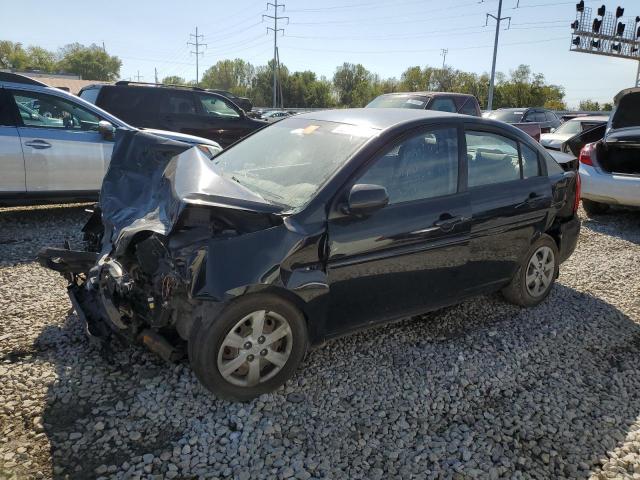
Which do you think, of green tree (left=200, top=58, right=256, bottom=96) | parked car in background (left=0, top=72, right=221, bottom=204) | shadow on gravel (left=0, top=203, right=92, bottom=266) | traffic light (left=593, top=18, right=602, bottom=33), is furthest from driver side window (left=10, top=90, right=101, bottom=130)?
green tree (left=200, top=58, right=256, bottom=96)

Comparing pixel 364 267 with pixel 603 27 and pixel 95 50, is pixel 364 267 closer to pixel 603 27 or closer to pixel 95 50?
pixel 603 27

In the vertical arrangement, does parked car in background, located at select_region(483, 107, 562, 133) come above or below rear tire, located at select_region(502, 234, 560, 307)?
above

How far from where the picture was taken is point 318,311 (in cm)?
300

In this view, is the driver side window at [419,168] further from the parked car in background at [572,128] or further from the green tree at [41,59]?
the green tree at [41,59]

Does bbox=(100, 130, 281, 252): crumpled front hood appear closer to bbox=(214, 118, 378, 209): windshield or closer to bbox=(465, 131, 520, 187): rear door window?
bbox=(214, 118, 378, 209): windshield

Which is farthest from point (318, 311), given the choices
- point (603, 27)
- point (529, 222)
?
point (603, 27)

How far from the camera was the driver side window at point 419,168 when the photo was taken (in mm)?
3260

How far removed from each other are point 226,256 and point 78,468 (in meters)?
1.22

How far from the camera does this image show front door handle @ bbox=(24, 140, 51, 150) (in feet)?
19.9

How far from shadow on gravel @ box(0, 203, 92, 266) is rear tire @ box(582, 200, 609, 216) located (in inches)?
298

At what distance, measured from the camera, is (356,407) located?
2939 millimetres

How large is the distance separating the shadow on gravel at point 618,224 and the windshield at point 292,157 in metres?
5.25

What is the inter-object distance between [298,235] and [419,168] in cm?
112

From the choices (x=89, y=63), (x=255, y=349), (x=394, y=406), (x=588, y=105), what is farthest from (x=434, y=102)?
(x=89, y=63)
